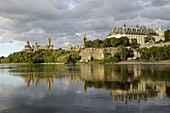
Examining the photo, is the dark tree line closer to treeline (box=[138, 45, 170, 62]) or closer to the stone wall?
treeline (box=[138, 45, 170, 62])

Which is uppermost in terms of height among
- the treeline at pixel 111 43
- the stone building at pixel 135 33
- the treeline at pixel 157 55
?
the stone building at pixel 135 33

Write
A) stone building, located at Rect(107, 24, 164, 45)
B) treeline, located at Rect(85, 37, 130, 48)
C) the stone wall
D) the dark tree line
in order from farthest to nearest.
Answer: stone building, located at Rect(107, 24, 164, 45), treeline, located at Rect(85, 37, 130, 48), the stone wall, the dark tree line

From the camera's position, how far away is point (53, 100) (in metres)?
18.1

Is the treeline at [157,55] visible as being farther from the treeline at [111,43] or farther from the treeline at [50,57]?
the treeline at [50,57]

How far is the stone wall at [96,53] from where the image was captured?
132125mm

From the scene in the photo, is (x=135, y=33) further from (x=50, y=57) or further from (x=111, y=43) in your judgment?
(x=50, y=57)

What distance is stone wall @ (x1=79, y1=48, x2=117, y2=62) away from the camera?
5202 inches

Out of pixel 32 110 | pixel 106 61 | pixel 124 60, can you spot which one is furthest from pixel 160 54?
pixel 32 110

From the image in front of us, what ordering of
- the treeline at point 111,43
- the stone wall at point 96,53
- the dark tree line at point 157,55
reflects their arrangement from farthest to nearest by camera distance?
the treeline at point 111,43 → the stone wall at point 96,53 → the dark tree line at point 157,55

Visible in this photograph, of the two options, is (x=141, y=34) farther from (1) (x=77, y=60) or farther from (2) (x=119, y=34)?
(1) (x=77, y=60)

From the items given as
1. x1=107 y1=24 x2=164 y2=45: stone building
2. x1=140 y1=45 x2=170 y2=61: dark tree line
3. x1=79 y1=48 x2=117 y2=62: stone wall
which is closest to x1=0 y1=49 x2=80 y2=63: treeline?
x1=79 y1=48 x2=117 y2=62: stone wall

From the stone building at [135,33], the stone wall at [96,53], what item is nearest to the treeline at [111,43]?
the stone wall at [96,53]

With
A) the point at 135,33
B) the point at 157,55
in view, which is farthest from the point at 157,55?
the point at 135,33

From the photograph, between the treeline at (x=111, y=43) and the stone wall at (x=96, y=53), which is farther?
the treeline at (x=111, y=43)
